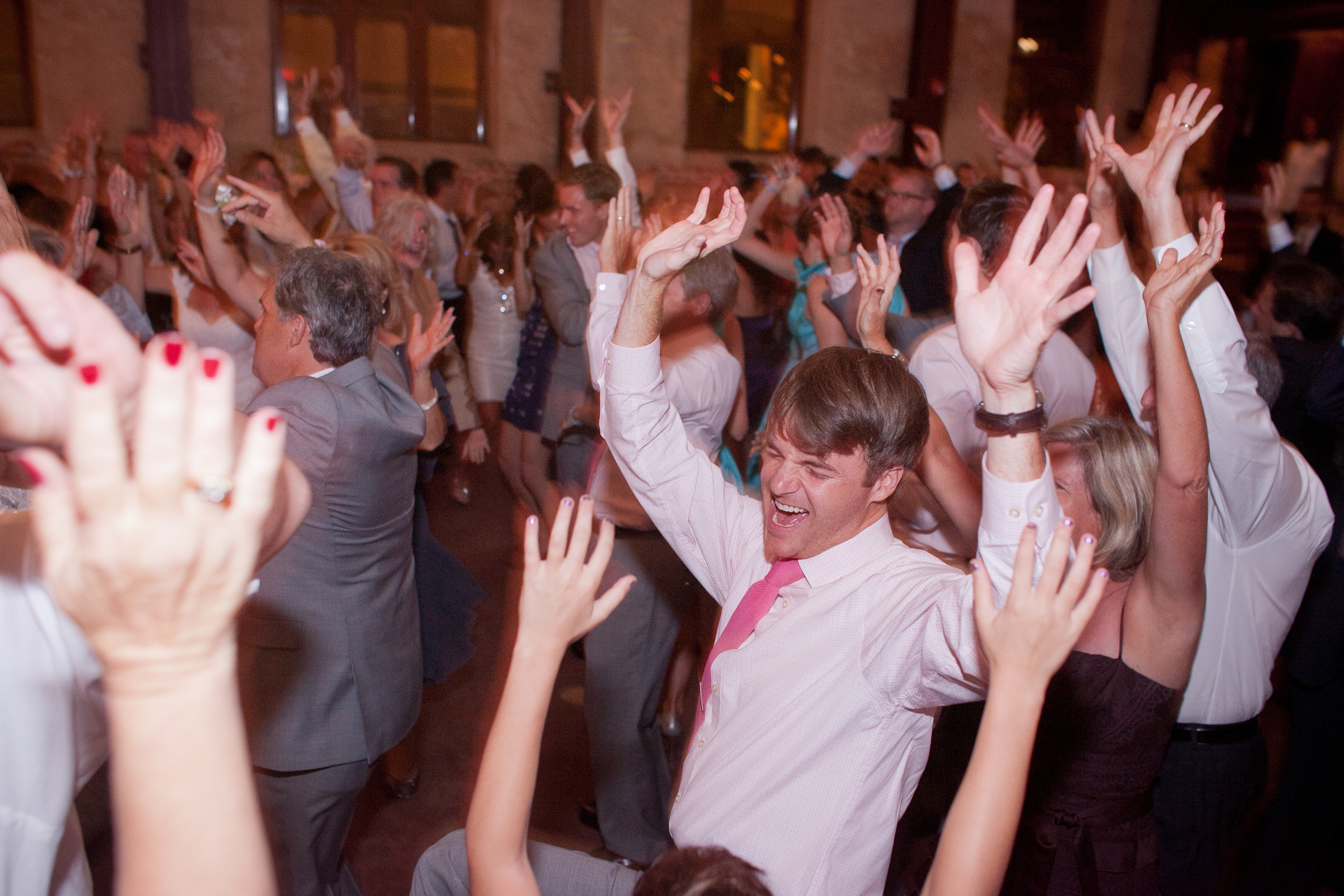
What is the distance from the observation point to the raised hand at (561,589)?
1.00 metres

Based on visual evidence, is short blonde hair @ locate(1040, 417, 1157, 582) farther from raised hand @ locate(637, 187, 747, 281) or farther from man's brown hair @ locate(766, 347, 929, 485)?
raised hand @ locate(637, 187, 747, 281)

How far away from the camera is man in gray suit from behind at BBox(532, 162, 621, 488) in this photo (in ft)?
11.6

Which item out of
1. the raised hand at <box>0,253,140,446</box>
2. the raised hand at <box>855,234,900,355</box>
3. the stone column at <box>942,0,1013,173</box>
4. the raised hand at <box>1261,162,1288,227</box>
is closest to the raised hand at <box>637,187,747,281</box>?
the raised hand at <box>855,234,900,355</box>

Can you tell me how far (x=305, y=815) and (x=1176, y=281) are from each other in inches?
72.8

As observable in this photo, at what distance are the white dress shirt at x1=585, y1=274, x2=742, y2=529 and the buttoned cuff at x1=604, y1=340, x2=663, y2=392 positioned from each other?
0.81m

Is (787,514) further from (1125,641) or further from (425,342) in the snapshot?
(425,342)

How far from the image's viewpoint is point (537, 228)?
4.73 meters

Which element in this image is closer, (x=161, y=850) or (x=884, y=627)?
(x=161, y=850)

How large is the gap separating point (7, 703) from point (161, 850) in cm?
30

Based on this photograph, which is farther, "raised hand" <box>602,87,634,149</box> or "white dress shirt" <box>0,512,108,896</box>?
"raised hand" <box>602,87,634,149</box>

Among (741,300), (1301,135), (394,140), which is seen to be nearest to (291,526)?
(741,300)

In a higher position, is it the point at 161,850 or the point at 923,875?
the point at 161,850

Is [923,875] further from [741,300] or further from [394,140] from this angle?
[394,140]

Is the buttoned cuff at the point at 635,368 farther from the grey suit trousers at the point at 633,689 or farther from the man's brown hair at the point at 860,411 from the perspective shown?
the grey suit trousers at the point at 633,689
